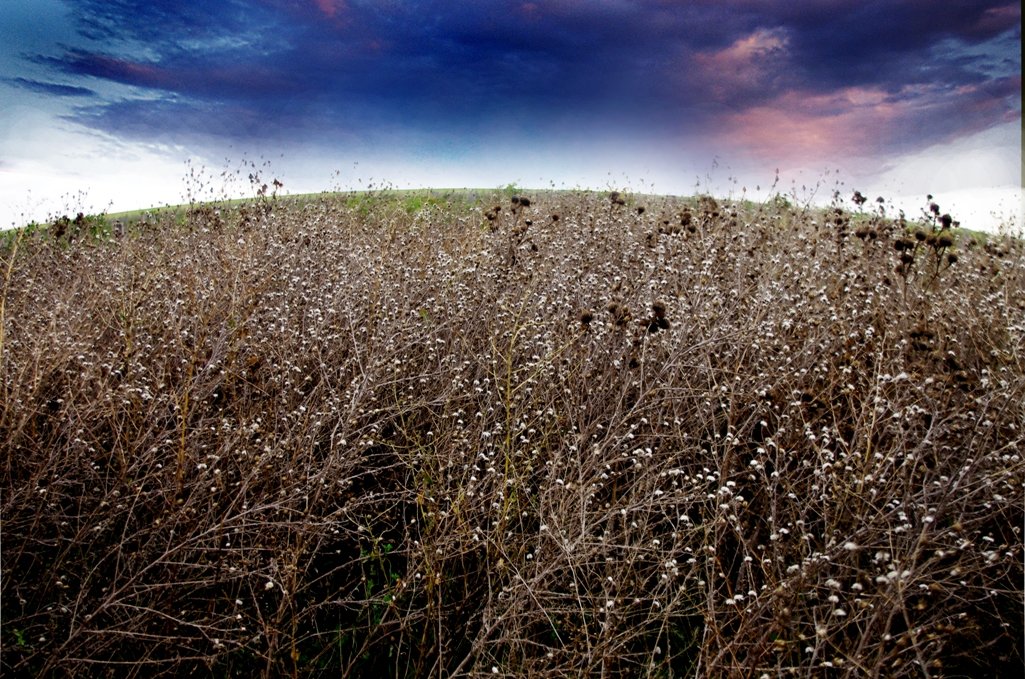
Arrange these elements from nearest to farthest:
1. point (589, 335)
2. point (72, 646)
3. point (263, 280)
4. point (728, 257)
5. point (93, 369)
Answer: point (72, 646)
point (93, 369)
point (589, 335)
point (263, 280)
point (728, 257)

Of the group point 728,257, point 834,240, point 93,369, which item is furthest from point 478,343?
point 834,240

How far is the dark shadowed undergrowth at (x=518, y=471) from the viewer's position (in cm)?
261

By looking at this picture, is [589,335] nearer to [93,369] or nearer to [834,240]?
[93,369]

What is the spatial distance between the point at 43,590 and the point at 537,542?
7.72 feet

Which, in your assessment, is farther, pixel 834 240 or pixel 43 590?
pixel 834 240

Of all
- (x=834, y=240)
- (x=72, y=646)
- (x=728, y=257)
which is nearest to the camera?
(x=72, y=646)

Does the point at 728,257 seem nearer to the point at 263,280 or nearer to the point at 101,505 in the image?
the point at 263,280

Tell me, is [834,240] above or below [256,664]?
above

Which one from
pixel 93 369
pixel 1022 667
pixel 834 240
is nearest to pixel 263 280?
pixel 93 369

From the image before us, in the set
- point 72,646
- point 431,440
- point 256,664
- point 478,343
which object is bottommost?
point 256,664

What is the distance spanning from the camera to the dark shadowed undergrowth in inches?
103

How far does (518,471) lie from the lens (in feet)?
11.4

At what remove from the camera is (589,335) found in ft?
15.8

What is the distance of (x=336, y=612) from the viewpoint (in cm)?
311
